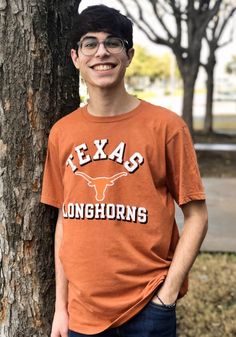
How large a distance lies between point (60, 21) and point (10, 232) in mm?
881

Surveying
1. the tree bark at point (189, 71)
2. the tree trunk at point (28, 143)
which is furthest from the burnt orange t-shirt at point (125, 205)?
the tree bark at point (189, 71)

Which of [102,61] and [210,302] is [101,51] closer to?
[102,61]

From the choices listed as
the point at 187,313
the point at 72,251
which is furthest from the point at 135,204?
the point at 187,313

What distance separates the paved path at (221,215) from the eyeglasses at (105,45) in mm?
4179

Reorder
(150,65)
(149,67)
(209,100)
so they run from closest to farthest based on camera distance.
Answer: (209,100), (149,67), (150,65)

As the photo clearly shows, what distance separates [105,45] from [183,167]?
48 cm

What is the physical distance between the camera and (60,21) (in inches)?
92.3

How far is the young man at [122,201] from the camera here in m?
1.86

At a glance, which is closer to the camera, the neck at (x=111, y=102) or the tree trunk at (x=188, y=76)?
the neck at (x=111, y=102)

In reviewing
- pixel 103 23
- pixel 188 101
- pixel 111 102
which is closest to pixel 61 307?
pixel 111 102

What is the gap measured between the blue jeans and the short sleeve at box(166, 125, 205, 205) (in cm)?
36

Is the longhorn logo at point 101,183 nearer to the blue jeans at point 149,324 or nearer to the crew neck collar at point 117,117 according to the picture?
the crew neck collar at point 117,117

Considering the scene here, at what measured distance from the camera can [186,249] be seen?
190 centimetres

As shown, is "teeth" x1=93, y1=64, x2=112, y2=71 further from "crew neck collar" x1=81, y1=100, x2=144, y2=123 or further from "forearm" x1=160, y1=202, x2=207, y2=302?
"forearm" x1=160, y1=202, x2=207, y2=302
